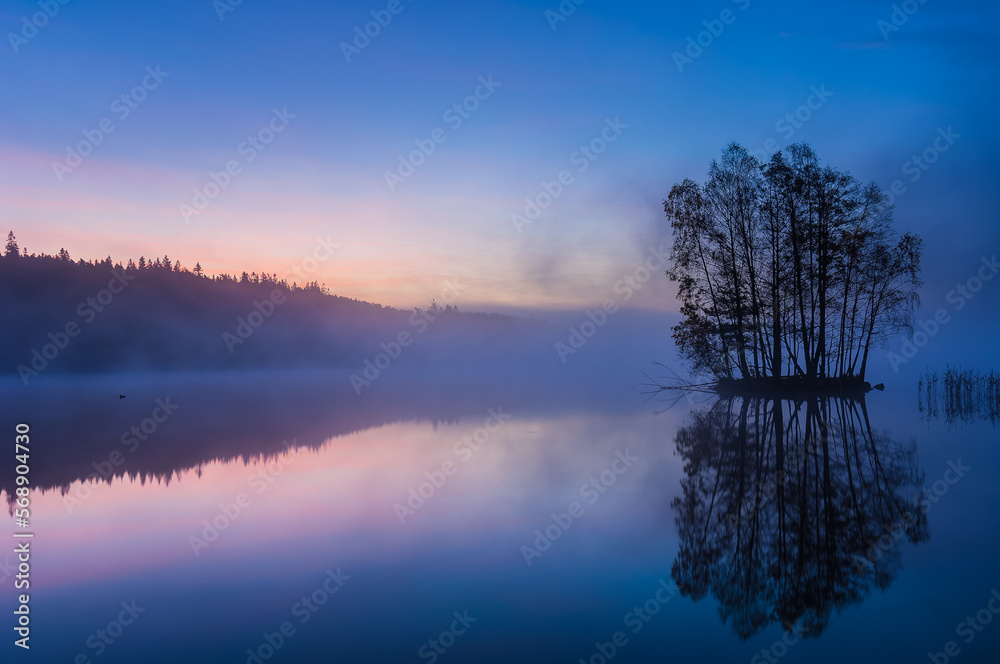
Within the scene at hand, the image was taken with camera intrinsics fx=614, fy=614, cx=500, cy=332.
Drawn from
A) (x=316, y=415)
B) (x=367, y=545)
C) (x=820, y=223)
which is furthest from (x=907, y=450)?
(x=316, y=415)

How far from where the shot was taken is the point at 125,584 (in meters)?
8.58

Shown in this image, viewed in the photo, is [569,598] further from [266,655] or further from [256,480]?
[256,480]

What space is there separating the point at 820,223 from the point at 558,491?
30.1 meters
